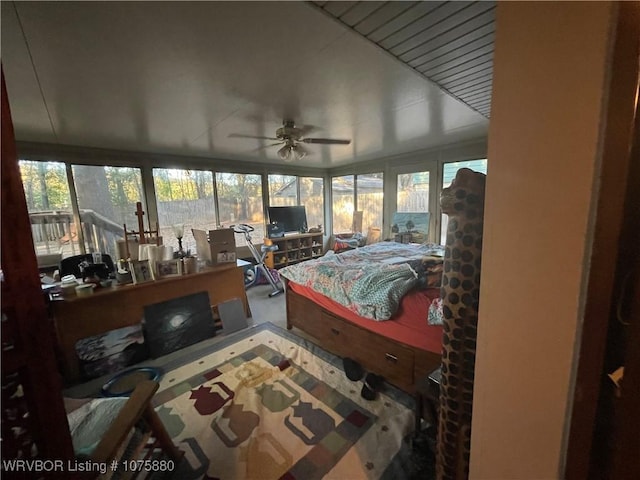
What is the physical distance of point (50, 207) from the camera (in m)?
3.40

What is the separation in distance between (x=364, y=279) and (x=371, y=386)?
2.58 ft

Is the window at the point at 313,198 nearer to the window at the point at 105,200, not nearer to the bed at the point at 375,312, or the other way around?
the window at the point at 105,200

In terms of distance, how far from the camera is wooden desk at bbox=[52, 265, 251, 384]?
6.81ft

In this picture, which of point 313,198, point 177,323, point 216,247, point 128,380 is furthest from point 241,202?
point 128,380

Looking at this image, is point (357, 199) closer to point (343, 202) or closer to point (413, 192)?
point (343, 202)

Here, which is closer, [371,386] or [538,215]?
[538,215]

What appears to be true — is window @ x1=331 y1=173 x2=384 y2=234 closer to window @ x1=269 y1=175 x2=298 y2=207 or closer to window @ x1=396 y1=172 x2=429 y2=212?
window @ x1=396 y1=172 x2=429 y2=212

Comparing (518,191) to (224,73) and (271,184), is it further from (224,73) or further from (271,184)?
(271,184)

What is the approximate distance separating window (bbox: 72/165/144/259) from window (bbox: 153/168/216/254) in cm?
34

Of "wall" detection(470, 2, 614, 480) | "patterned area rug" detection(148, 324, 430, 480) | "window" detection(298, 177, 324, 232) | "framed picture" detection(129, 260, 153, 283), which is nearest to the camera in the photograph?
"wall" detection(470, 2, 614, 480)

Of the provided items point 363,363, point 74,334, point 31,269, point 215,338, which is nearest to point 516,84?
point 31,269

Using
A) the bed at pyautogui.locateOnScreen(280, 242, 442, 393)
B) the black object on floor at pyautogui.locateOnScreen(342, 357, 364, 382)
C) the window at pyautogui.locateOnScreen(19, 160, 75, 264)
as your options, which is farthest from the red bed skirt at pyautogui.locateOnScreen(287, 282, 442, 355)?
the window at pyautogui.locateOnScreen(19, 160, 75, 264)

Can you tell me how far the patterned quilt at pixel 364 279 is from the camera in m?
1.83

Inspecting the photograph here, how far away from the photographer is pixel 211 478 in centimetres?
129
